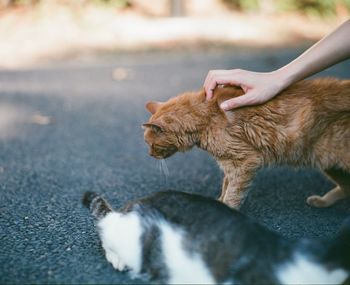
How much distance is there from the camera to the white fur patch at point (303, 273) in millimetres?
1686

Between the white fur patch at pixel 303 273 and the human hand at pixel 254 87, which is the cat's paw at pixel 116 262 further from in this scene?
the human hand at pixel 254 87

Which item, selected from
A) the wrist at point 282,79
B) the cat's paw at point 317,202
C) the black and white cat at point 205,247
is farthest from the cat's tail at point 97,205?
the cat's paw at point 317,202

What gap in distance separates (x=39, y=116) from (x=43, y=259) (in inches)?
113

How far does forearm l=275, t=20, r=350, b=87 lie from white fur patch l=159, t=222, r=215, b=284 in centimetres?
122

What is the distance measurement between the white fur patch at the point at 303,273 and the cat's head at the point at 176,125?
116 centimetres

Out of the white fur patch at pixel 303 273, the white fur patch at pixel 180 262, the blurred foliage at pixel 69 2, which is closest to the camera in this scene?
the white fur patch at pixel 303 273

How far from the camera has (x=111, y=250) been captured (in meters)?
2.04

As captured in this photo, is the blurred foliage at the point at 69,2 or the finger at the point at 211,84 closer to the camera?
the finger at the point at 211,84

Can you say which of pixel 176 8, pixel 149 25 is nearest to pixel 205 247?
pixel 149 25

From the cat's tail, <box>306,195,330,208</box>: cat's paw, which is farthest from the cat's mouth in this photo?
<box>306,195,330,208</box>: cat's paw

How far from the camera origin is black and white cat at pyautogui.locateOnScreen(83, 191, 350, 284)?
1.71 m

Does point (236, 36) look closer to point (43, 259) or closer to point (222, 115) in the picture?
point (222, 115)

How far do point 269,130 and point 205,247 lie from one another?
100cm

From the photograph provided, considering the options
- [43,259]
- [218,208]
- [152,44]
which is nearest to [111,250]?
[43,259]
